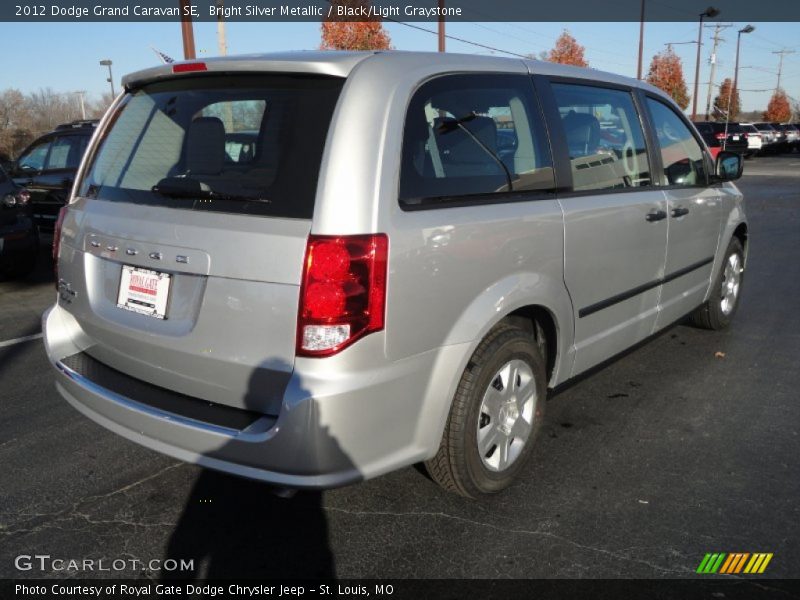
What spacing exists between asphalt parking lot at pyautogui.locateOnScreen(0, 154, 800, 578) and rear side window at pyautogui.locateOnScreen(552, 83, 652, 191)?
134 cm

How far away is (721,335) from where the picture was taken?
5.52 metres

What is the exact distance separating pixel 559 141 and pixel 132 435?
229cm

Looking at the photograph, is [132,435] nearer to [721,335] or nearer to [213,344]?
[213,344]

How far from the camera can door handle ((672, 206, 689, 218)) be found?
13.7 feet

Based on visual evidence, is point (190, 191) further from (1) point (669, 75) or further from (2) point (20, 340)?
(1) point (669, 75)

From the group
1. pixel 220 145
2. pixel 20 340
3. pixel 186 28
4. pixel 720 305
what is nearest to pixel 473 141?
pixel 220 145

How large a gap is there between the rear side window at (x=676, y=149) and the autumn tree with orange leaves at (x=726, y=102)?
234ft

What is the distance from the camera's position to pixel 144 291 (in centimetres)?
264

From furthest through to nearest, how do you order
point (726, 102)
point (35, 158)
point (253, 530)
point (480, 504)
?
point (726, 102)
point (35, 158)
point (480, 504)
point (253, 530)

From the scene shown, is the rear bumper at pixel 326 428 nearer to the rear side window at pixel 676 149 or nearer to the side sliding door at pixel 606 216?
the side sliding door at pixel 606 216

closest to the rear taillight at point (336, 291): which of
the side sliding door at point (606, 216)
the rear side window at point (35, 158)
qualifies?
the side sliding door at point (606, 216)

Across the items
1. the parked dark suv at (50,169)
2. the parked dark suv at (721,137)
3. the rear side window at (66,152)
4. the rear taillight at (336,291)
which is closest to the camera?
the rear taillight at (336,291)

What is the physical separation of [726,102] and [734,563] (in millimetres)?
82865

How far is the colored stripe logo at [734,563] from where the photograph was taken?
8.43 feet
